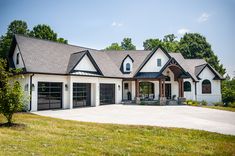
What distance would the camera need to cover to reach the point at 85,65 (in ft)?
81.2

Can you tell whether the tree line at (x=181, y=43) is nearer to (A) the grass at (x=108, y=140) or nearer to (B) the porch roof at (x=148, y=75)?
(B) the porch roof at (x=148, y=75)

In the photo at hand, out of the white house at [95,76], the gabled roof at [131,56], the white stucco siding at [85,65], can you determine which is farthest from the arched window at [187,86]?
the white stucco siding at [85,65]

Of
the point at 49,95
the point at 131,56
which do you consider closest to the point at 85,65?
the point at 49,95

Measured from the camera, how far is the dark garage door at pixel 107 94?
27.2 m

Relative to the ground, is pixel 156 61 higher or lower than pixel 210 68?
higher

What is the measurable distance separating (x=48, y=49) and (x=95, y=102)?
792 centimetres

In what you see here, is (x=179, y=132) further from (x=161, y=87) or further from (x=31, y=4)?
(x=161, y=87)

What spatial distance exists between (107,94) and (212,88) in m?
16.3

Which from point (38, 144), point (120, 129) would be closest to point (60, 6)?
point (120, 129)

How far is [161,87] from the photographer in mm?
28406

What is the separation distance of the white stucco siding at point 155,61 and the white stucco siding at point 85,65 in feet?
27.0

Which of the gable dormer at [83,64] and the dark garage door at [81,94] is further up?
the gable dormer at [83,64]

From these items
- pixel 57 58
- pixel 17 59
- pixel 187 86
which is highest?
pixel 57 58

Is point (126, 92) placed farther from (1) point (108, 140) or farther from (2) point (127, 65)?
(1) point (108, 140)
